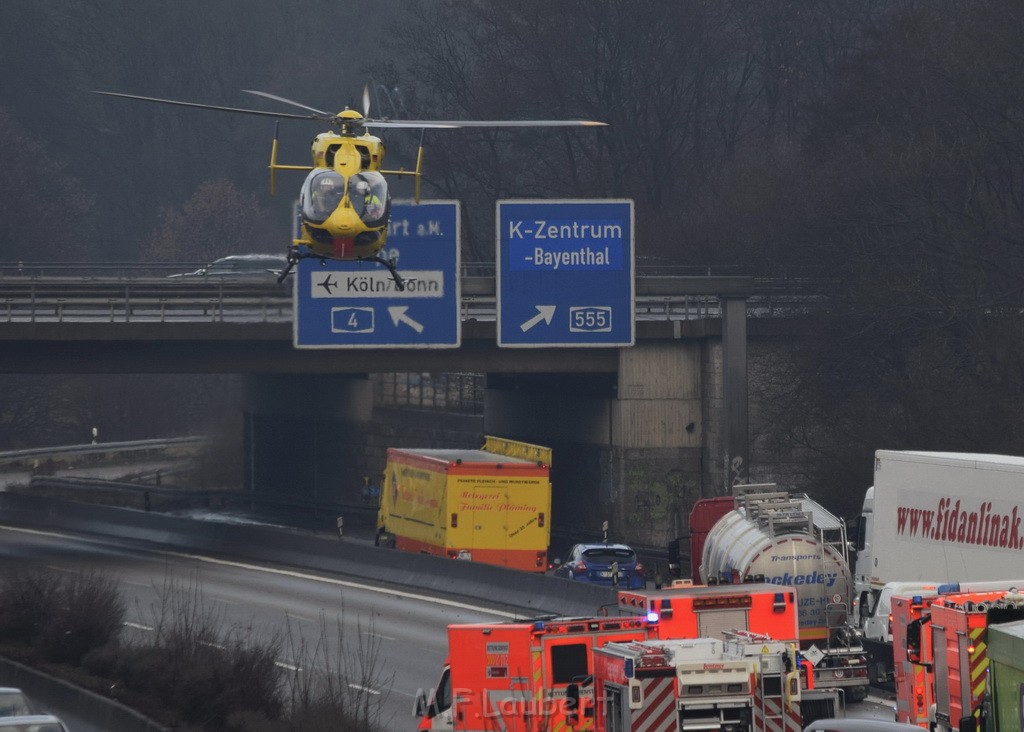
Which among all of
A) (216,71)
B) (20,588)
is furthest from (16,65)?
(20,588)

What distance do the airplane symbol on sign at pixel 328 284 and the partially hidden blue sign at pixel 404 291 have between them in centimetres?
1

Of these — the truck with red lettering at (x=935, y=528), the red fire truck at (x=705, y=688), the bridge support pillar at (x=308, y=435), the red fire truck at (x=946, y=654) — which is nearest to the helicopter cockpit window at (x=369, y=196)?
the truck with red lettering at (x=935, y=528)

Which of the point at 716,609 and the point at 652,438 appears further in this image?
the point at 652,438

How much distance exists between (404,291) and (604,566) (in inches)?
281

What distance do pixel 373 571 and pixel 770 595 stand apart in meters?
20.3

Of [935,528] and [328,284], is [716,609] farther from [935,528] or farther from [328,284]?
[328,284]

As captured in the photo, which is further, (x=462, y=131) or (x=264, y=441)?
(x=462, y=131)

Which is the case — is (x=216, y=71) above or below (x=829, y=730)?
above

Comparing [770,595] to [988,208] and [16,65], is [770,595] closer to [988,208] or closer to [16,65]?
[988,208]

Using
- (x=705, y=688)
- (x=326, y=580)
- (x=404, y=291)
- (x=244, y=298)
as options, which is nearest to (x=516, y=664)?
(x=705, y=688)

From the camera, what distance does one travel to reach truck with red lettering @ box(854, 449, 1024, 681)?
24.6 meters

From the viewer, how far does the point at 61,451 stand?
75.5 m

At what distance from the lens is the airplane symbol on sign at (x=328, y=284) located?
Result: 120 ft

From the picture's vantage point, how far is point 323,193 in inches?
913
